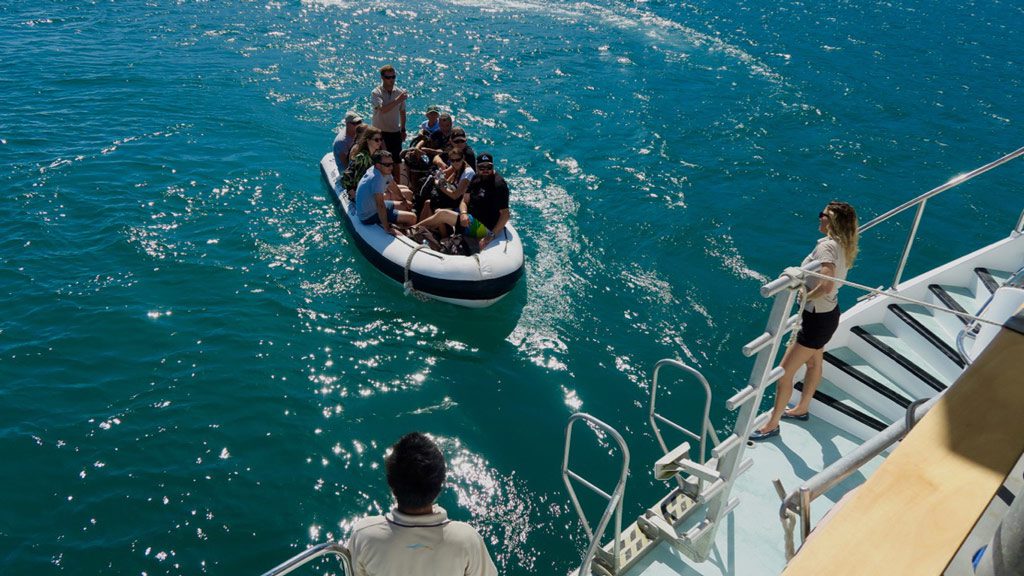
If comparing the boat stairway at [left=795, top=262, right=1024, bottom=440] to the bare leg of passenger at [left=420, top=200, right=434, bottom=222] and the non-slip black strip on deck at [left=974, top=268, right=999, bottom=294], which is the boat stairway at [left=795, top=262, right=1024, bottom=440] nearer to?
the non-slip black strip on deck at [left=974, top=268, right=999, bottom=294]

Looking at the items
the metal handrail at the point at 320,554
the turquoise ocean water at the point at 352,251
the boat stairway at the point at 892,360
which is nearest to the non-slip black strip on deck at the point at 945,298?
the boat stairway at the point at 892,360

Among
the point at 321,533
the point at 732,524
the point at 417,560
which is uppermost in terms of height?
the point at 417,560

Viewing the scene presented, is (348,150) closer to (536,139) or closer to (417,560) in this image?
(536,139)

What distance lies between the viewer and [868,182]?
39.5 feet

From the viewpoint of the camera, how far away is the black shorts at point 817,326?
481 centimetres

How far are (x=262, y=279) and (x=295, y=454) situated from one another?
10.2ft

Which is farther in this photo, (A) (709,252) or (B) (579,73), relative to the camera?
(B) (579,73)

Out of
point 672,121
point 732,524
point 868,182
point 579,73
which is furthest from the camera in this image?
point 579,73

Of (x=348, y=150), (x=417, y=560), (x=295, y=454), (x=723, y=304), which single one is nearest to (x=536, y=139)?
(x=348, y=150)

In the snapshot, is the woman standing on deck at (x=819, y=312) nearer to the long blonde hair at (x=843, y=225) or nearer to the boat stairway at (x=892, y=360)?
the long blonde hair at (x=843, y=225)

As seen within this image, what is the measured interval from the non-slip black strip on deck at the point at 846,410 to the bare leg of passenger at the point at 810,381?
72 mm

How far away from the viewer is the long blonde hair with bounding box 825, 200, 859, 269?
4.48m

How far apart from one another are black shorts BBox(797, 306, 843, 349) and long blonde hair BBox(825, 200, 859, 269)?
0.45 meters

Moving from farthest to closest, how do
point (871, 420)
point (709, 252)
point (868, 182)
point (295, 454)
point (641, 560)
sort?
point (868, 182)
point (709, 252)
point (295, 454)
point (871, 420)
point (641, 560)
